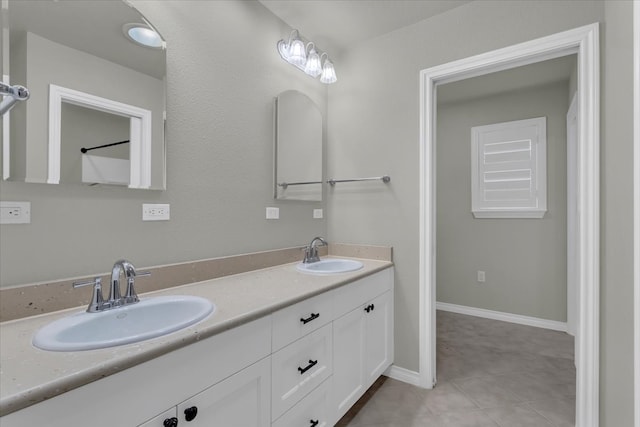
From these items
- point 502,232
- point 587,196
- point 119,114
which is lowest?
point 502,232

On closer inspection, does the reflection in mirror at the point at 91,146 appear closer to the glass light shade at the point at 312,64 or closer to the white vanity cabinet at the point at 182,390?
the white vanity cabinet at the point at 182,390

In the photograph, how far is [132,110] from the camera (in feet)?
4.32

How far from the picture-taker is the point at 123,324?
1.07 meters

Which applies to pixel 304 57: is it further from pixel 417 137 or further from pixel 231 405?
pixel 231 405

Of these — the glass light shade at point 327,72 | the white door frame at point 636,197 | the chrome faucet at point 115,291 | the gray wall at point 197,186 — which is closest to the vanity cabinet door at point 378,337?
the gray wall at point 197,186

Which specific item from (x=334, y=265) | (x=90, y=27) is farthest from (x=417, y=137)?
(x=90, y=27)

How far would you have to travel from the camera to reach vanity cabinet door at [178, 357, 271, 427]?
890 mm

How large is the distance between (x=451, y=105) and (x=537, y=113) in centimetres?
86

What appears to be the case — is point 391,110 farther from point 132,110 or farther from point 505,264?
point 505,264

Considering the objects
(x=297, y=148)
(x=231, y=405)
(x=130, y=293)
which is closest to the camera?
(x=231, y=405)

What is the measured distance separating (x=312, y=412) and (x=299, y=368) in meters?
0.26

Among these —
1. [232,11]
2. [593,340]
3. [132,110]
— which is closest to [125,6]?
[132,110]

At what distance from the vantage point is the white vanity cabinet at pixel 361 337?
157 centimetres

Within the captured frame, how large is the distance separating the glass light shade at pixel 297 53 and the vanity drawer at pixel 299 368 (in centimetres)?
164
